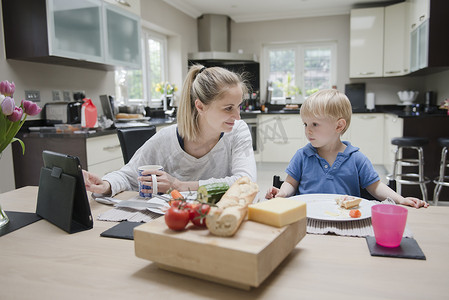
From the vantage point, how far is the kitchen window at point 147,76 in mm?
4312

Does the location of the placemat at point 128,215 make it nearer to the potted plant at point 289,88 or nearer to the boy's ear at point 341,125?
the boy's ear at point 341,125

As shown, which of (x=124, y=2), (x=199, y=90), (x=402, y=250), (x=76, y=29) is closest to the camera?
(x=402, y=250)

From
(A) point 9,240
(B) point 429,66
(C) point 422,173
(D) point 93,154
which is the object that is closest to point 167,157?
(A) point 9,240

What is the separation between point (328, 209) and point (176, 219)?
0.54 meters

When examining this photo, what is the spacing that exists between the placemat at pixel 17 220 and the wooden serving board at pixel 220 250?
0.49m

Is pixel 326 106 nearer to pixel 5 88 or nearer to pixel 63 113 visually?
pixel 5 88

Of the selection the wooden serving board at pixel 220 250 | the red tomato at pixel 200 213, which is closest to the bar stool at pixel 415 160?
the wooden serving board at pixel 220 250

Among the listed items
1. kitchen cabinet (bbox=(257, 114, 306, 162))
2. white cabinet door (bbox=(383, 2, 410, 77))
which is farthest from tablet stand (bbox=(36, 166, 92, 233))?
white cabinet door (bbox=(383, 2, 410, 77))

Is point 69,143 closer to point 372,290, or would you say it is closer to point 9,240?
point 9,240

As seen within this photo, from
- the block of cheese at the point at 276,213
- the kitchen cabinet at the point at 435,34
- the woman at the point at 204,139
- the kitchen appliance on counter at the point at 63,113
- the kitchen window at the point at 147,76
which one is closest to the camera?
the block of cheese at the point at 276,213

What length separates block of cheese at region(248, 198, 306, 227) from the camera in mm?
687

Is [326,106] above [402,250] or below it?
above

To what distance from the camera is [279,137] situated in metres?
5.77

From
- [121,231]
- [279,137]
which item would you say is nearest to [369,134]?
[279,137]
